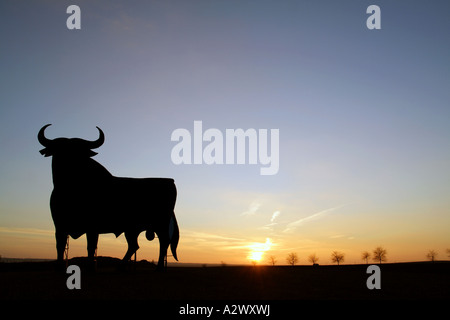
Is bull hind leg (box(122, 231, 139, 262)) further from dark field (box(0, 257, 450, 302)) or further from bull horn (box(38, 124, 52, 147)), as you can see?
bull horn (box(38, 124, 52, 147))

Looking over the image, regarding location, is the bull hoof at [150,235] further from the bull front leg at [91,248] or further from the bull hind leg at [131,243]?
the bull front leg at [91,248]

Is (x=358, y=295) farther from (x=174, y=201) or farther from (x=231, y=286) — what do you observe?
(x=174, y=201)

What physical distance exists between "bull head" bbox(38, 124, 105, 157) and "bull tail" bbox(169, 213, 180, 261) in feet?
11.8

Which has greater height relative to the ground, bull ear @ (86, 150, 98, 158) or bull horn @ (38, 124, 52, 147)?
bull horn @ (38, 124, 52, 147)

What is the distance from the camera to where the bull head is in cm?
1117

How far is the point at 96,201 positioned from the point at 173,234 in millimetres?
3483

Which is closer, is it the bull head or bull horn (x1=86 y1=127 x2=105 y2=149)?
the bull head

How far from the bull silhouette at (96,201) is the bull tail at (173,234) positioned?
24.4 inches

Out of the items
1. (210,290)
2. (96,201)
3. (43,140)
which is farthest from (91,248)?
(210,290)

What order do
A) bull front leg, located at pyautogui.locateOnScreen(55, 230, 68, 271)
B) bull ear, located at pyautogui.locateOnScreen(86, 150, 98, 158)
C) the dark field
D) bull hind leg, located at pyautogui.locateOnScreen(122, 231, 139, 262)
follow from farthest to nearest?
1. bull hind leg, located at pyautogui.locateOnScreen(122, 231, 139, 262)
2. bull ear, located at pyautogui.locateOnScreen(86, 150, 98, 158)
3. bull front leg, located at pyautogui.locateOnScreen(55, 230, 68, 271)
4. the dark field

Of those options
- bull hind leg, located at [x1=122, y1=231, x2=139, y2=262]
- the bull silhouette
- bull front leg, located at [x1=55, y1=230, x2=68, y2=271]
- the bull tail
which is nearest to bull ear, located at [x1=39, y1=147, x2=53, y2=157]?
the bull silhouette
